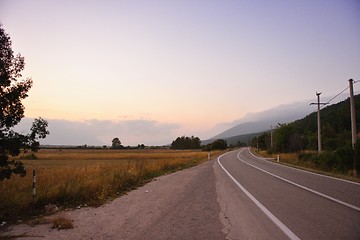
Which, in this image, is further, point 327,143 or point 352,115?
point 327,143

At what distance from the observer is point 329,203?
9.73 m

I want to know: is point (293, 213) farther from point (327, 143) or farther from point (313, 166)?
point (327, 143)

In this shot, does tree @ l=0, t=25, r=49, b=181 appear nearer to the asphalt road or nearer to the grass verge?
the asphalt road

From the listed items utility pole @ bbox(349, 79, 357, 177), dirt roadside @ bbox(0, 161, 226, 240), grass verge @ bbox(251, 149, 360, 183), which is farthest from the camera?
utility pole @ bbox(349, 79, 357, 177)

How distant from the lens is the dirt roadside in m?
6.84

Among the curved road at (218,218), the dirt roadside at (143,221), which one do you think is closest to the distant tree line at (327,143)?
the curved road at (218,218)

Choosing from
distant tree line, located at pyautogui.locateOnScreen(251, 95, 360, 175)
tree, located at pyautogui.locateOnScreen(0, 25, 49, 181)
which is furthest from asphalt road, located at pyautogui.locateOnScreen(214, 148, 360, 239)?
distant tree line, located at pyautogui.locateOnScreen(251, 95, 360, 175)

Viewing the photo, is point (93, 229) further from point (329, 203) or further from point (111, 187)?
point (329, 203)

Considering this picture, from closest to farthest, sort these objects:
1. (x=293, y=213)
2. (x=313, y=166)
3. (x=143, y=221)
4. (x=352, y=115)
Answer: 1. (x=143, y=221)
2. (x=293, y=213)
3. (x=352, y=115)
4. (x=313, y=166)

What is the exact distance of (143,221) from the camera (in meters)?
8.03

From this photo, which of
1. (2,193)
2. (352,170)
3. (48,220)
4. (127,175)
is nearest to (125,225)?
(48,220)

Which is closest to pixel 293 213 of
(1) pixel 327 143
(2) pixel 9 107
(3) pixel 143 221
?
(3) pixel 143 221

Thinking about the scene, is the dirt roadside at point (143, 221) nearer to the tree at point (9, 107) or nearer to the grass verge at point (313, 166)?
the tree at point (9, 107)

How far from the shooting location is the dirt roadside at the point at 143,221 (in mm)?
6836
